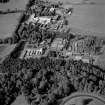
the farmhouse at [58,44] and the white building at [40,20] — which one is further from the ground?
the white building at [40,20]

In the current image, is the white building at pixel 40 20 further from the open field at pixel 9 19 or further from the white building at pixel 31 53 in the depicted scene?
the white building at pixel 31 53

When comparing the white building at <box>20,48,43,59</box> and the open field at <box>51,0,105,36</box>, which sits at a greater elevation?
the open field at <box>51,0,105,36</box>

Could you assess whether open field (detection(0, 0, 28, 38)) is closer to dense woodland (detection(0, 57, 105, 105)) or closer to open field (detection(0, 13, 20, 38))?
open field (detection(0, 13, 20, 38))

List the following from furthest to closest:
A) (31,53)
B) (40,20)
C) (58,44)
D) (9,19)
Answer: (9,19)
(40,20)
(58,44)
(31,53)

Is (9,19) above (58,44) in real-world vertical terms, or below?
above

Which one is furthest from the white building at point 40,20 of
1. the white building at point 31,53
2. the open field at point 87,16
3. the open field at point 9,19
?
the white building at point 31,53

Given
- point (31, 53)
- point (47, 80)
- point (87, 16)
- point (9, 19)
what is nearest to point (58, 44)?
point (31, 53)

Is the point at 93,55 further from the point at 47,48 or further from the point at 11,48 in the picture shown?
the point at 11,48

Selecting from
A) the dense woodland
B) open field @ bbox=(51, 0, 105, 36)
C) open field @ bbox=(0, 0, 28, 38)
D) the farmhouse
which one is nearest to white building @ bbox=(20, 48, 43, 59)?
the farmhouse

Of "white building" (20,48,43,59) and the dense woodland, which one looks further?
"white building" (20,48,43,59)

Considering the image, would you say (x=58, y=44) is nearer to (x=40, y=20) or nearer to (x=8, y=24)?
(x=40, y=20)

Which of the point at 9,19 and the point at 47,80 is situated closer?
the point at 47,80

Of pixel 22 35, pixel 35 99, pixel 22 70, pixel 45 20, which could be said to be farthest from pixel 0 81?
pixel 45 20
